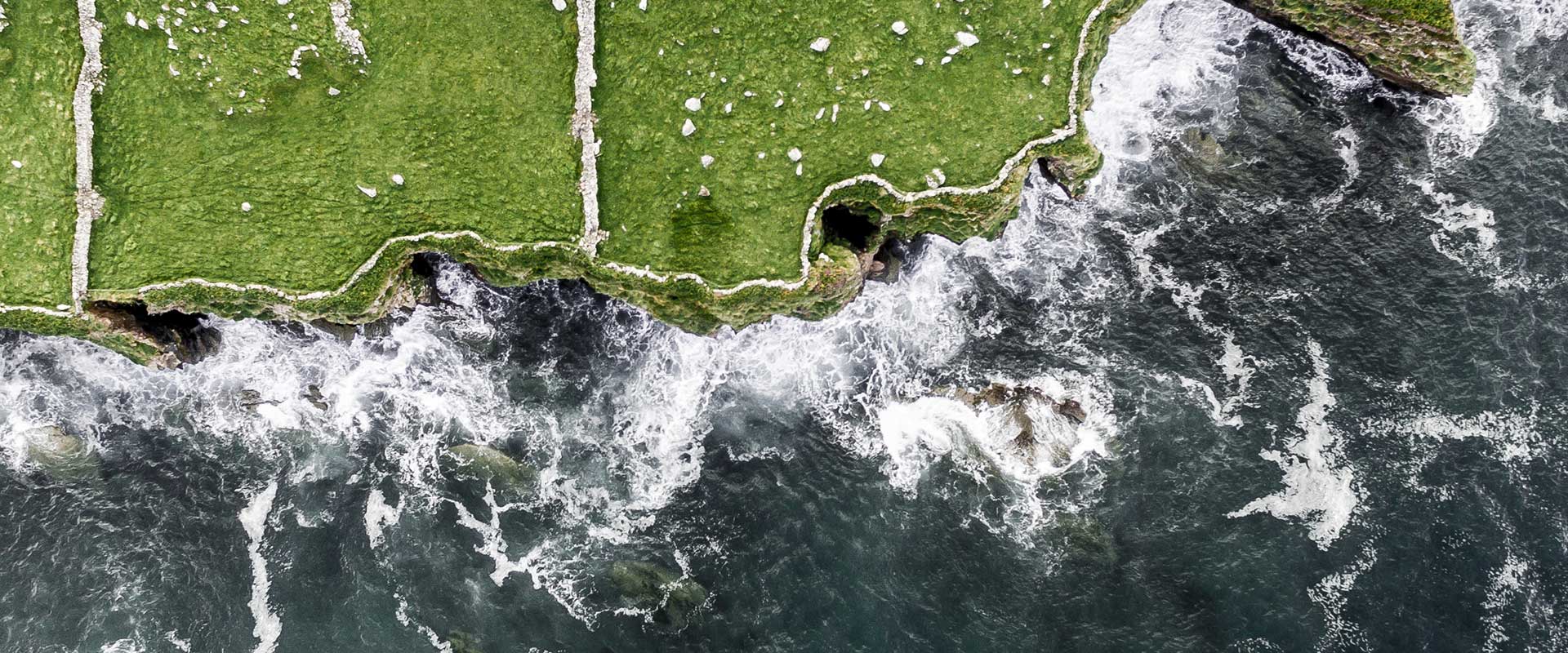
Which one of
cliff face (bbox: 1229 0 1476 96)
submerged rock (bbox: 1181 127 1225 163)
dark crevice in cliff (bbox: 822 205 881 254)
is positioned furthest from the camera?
submerged rock (bbox: 1181 127 1225 163)

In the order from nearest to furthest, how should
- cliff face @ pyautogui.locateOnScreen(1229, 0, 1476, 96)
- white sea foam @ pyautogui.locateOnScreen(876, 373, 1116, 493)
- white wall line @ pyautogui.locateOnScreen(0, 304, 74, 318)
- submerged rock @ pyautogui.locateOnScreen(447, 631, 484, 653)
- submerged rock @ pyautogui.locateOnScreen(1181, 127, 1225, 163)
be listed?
white wall line @ pyautogui.locateOnScreen(0, 304, 74, 318) → cliff face @ pyautogui.locateOnScreen(1229, 0, 1476, 96) → white sea foam @ pyautogui.locateOnScreen(876, 373, 1116, 493) → submerged rock @ pyautogui.locateOnScreen(1181, 127, 1225, 163) → submerged rock @ pyautogui.locateOnScreen(447, 631, 484, 653)

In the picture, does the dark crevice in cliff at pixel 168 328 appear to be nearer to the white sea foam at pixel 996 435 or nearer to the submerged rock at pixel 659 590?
the submerged rock at pixel 659 590

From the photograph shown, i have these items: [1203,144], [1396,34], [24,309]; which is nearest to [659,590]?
[24,309]

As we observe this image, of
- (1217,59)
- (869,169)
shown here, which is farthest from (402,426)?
(1217,59)

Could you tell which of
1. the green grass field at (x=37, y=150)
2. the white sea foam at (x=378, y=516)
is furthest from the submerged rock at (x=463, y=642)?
the green grass field at (x=37, y=150)

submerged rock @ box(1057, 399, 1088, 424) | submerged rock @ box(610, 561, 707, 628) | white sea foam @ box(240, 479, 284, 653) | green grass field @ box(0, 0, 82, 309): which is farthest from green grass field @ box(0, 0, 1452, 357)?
submerged rock @ box(610, 561, 707, 628)

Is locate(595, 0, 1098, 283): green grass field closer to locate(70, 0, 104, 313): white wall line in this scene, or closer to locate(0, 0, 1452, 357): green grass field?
locate(0, 0, 1452, 357): green grass field
